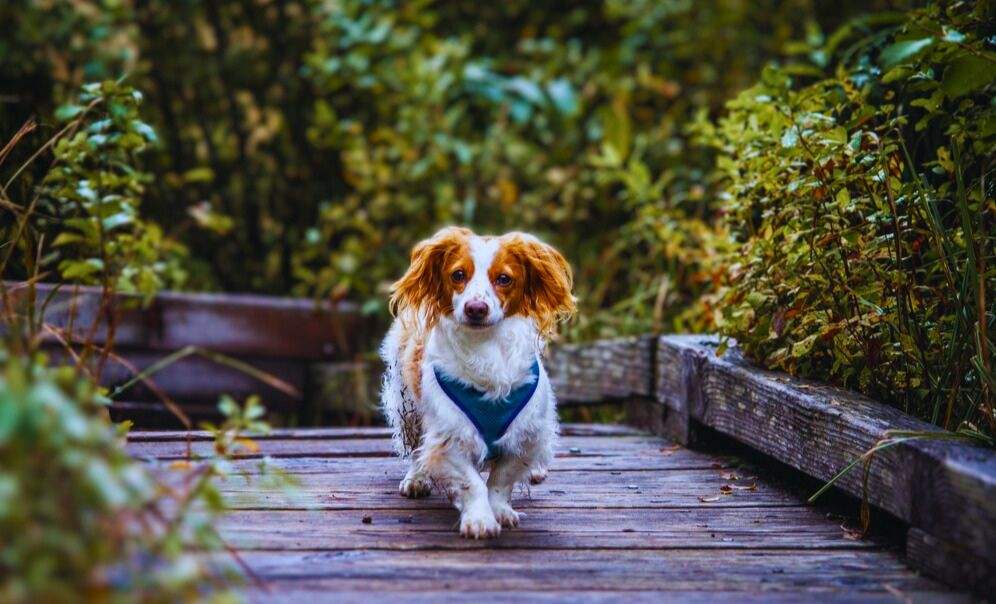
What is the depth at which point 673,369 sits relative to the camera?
4.28m

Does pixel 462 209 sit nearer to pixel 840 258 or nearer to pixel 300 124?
pixel 300 124

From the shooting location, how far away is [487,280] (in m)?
3.11

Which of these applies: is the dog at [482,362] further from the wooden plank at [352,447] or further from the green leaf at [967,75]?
the green leaf at [967,75]

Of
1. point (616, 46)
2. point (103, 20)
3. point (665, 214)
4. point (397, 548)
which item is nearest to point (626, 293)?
point (665, 214)

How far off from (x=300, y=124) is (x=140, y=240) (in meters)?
2.33

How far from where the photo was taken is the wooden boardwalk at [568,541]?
234 centimetres

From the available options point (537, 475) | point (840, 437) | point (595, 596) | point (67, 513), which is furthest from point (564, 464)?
point (67, 513)

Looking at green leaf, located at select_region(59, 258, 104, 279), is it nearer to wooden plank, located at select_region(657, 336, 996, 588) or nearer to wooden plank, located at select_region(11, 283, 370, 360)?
wooden plank, located at select_region(11, 283, 370, 360)

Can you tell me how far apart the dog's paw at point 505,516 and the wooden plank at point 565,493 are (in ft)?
0.72

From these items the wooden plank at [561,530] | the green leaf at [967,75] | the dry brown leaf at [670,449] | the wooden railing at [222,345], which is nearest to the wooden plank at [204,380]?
the wooden railing at [222,345]

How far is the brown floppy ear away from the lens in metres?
3.22

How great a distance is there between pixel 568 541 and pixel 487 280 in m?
0.76

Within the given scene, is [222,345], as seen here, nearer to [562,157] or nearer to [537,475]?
[537,475]

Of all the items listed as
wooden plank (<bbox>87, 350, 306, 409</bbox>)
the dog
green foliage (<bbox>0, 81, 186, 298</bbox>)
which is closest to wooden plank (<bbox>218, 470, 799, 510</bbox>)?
the dog
